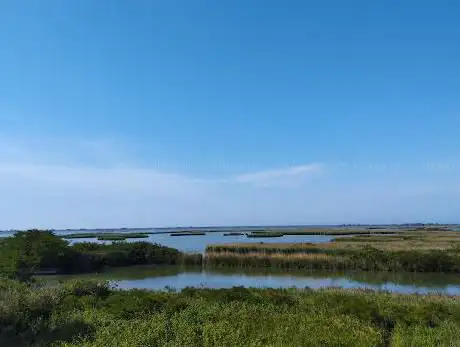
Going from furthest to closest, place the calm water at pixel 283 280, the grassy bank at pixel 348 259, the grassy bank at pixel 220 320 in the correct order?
the grassy bank at pixel 348 259
the calm water at pixel 283 280
the grassy bank at pixel 220 320

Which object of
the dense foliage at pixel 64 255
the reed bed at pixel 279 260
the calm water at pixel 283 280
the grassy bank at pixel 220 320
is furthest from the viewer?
the reed bed at pixel 279 260

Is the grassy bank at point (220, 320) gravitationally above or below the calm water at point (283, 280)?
above

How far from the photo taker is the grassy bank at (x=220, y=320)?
1135cm

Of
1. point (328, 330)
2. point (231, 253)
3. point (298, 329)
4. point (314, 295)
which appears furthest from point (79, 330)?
point (231, 253)

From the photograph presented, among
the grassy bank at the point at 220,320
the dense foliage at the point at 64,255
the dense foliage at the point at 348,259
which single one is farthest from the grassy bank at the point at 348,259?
the grassy bank at the point at 220,320

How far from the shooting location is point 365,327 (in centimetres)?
1252

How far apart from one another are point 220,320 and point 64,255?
3204 centimetres

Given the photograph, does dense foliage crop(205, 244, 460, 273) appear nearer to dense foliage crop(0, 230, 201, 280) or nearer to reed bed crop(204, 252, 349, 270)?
reed bed crop(204, 252, 349, 270)

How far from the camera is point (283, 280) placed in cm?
3288

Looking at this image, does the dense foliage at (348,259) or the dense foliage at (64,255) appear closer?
the dense foliage at (64,255)

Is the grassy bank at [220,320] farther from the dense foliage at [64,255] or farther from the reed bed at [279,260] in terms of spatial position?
the reed bed at [279,260]

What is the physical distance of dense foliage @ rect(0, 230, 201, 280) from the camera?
3182cm

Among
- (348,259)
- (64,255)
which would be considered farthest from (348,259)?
(64,255)

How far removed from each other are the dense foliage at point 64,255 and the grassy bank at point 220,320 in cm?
1357
